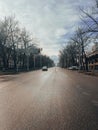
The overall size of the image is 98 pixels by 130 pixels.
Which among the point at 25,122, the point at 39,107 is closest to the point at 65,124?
the point at 25,122

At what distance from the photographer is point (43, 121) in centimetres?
770

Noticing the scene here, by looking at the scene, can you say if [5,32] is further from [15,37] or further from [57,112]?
[57,112]

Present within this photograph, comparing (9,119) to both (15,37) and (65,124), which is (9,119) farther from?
(15,37)

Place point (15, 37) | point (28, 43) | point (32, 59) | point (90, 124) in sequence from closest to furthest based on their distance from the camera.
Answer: point (90, 124)
point (15, 37)
point (28, 43)
point (32, 59)

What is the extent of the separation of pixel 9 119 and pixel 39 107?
8.21ft

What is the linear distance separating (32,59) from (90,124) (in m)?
128

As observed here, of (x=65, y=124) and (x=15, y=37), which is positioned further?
(x=15, y=37)

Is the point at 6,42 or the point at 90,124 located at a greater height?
the point at 6,42

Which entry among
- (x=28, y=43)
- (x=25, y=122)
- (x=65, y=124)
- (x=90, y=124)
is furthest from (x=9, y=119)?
(x=28, y=43)

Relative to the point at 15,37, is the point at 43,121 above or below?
below

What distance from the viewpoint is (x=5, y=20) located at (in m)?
72.9

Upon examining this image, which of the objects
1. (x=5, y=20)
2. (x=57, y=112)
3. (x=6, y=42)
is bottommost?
(x=57, y=112)

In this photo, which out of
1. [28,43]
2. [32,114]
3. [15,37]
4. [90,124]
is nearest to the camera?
[90,124]

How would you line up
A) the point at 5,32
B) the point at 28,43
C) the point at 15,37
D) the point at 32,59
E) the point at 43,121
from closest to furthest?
the point at 43,121
the point at 5,32
the point at 15,37
the point at 28,43
the point at 32,59
